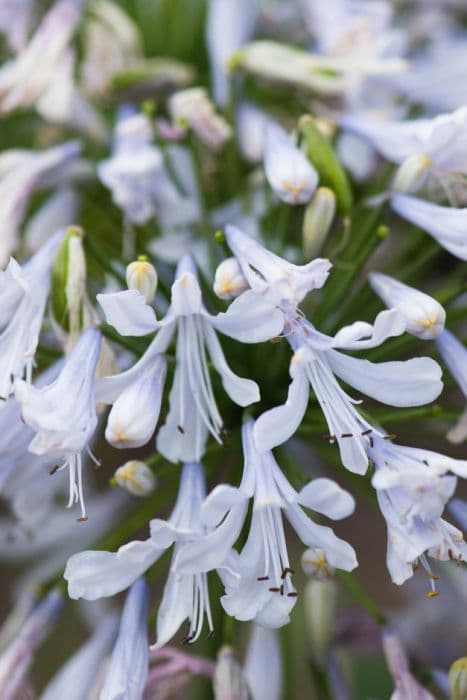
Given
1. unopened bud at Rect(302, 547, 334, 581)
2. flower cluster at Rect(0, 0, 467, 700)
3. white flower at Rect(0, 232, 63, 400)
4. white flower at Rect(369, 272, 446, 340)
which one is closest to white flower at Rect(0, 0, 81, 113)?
flower cluster at Rect(0, 0, 467, 700)

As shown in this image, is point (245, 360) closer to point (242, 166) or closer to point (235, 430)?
point (235, 430)

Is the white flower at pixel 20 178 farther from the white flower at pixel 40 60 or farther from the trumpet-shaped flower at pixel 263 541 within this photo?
the trumpet-shaped flower at pixel 263 541

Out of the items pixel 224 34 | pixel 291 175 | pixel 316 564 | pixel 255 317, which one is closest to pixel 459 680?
pixel 316 564

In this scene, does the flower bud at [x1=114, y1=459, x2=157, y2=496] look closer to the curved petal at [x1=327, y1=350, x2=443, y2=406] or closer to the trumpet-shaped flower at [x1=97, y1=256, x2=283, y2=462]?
the trumpet-shaped flower at [x1=97, y1=256, x2=283, y2=462]

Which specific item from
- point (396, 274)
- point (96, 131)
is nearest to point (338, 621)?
point (396, 274)

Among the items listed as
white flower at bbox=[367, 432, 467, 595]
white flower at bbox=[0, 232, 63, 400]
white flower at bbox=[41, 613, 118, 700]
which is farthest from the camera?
white flower at bbox=[41, 613, 118, 700]

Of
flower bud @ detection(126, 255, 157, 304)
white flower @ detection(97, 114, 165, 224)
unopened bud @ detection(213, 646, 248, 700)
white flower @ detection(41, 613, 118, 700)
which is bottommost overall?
white flower @ detection(41, 613, 118, 700)

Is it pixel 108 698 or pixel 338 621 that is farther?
pixel 338 621

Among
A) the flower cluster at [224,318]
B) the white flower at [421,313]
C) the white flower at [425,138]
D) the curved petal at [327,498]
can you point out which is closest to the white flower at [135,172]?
the flower cluster at [224,318]
